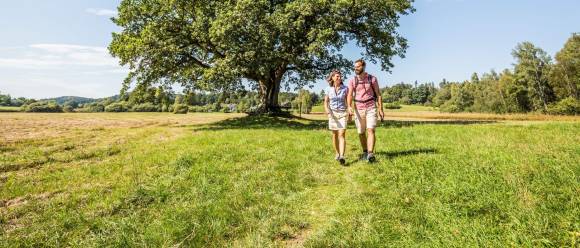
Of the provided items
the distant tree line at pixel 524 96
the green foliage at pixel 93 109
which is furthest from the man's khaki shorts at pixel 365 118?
the green foliage at pixel 93 109

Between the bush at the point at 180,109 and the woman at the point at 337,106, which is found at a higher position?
the woman at the point at 337,106

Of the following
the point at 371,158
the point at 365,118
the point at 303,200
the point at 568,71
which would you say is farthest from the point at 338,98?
the point at 568,71

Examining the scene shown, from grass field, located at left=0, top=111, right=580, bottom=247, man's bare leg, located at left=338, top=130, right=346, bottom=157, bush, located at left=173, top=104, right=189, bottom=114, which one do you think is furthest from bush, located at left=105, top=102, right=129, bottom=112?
man's bare leg, located at left=338, top=130, right=346, bottom=157

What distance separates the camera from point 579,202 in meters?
4.67

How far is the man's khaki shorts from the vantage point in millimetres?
9820

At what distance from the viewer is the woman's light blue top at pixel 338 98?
1006 cm

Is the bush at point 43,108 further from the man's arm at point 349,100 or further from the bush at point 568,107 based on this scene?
the bush at point 568,107

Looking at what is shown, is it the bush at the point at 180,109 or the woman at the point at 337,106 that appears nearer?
the woman at the point at 337,106

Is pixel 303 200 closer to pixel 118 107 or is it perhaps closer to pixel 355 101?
pixel 355 101

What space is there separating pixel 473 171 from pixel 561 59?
274 feet

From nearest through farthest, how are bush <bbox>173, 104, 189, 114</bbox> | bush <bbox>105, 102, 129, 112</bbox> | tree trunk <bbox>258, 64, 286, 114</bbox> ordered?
tree trunk <bbox>258, 64, 286, 114</bbox>, bush <bbox>173, 104, 189, 114</bbox>, bush <bbox>105, 102, 129, 112</bbox>

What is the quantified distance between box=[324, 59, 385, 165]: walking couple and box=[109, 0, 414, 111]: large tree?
1418 centimetres

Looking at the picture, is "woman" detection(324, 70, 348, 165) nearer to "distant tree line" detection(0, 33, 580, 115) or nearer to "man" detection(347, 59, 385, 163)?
"man" detection(347, 59, 385, 163)

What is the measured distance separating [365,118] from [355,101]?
59cm
